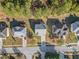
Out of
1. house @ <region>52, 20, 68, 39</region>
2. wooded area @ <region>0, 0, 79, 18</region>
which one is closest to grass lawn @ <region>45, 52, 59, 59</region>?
house @ <region>52, 20, 68, 39</region>

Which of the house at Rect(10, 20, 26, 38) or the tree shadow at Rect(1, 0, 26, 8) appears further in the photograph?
the house at Rect(10, 20, 26, 38)

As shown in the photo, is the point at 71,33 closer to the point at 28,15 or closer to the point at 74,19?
the point at 74,19

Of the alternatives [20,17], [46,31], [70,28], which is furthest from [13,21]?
[70,28]

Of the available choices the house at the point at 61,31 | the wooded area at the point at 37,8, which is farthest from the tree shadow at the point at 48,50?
the wooded area at the point at 37,8

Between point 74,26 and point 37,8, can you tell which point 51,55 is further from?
→ point 37,8

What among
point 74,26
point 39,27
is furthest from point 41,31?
point 74,26

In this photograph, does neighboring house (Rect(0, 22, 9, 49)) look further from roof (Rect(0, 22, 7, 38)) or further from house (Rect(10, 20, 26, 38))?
house (Rect(10, 20, 26, 38))
